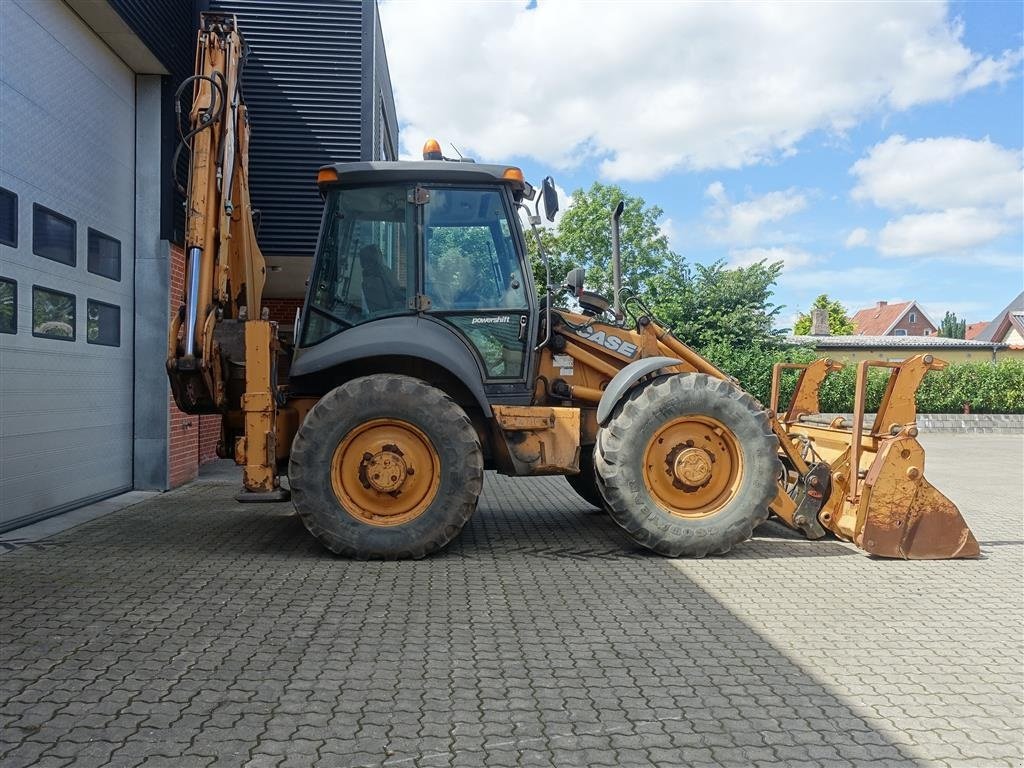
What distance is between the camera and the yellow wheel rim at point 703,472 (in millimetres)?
6645

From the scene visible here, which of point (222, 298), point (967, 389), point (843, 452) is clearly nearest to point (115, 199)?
point (222, 298)

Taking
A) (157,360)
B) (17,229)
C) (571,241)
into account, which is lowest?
(157,360)

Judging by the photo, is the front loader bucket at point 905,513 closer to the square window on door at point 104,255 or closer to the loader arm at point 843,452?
the loader arm at point 843,452

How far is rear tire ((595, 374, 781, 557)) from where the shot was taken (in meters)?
6.50

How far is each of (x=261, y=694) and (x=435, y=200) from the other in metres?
4.19

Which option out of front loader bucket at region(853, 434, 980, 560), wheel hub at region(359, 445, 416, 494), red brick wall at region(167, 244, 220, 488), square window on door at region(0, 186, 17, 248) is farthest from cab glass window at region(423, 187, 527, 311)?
red brick wall at region(167, 244, 220, 488)

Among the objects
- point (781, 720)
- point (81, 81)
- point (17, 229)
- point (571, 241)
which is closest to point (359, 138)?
point (81, 81)

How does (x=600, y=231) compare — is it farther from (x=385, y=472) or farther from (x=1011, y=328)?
(x=385, y=472)

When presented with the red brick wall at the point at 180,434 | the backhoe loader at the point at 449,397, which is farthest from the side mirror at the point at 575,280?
the red brick wall at the point at 180,434

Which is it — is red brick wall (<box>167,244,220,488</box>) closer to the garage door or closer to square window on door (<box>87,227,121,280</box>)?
the garage door

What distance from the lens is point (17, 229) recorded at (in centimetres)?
738

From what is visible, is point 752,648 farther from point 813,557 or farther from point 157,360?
point 157,360

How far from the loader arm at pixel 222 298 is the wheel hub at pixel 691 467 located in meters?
2.97

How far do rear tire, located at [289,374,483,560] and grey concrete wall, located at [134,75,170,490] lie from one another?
15.0 ft
